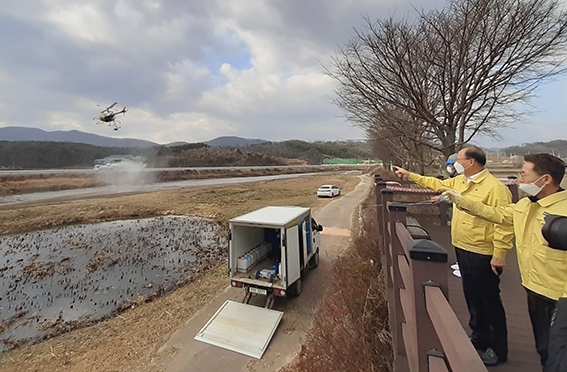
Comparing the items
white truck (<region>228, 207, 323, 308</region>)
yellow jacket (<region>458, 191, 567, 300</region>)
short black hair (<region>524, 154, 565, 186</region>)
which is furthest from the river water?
short black hair (<region>524, 154, 565, 186</region>)

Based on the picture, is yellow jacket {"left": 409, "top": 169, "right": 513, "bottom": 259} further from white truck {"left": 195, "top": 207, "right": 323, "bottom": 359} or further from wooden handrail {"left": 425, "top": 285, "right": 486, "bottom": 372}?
white truck {"left": 195, "top": 207, "right": 323, "bottom": 359}

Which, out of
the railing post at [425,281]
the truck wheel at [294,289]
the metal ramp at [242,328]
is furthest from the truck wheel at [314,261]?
the railing post at [425,281]

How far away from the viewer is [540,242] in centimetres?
199

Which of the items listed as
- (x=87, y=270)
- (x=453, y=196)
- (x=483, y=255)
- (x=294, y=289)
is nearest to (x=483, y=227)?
(x=483, y=255)

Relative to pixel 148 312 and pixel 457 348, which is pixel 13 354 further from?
pixel 457 348

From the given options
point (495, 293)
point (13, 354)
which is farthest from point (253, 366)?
point (13, 354)

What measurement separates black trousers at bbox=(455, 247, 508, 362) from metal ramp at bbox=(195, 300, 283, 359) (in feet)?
13.2

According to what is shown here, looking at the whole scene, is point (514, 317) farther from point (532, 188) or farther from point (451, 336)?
point (451, 336)

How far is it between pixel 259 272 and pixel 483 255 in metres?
5.41

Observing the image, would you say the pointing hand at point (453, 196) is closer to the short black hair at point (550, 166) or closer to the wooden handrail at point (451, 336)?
the short black hair at point (550, 166)

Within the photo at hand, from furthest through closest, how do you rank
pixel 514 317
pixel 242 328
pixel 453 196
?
pixel 242 328
pixel 514 317
pixel 453 196

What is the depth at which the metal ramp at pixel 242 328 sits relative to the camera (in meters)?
5.59

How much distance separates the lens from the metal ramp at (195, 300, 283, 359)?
5.59 m

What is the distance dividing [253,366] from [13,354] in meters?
5.65
